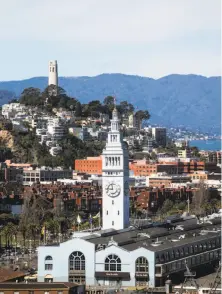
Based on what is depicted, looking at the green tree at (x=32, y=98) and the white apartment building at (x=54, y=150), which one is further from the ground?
the green tree at (x=32, y=98)

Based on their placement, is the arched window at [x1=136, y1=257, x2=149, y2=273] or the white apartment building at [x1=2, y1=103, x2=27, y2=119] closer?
the arched window at [x1=136, y1=257, x2=149, y2=273]

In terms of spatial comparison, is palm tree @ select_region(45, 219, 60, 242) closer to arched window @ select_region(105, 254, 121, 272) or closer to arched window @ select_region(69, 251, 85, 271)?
arched window @ select_region(69, 251, 85, 271)

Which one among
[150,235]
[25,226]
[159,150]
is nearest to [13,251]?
[25,226]

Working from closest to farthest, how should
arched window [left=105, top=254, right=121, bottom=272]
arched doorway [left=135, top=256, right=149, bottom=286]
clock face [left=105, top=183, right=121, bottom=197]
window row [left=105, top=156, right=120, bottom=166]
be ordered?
→ arched doorway [left=135, top=256, right=149, bottom=286]
arched window [left=105, top=254, right=121, bottom=272]
clock face [left=105, top=183, right=121, bottom=197]
window row [left=105, top=156, right=120, bottom=166]

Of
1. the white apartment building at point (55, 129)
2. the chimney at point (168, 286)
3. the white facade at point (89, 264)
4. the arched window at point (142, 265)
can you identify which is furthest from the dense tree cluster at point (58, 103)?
the chimney at point (168, 286)

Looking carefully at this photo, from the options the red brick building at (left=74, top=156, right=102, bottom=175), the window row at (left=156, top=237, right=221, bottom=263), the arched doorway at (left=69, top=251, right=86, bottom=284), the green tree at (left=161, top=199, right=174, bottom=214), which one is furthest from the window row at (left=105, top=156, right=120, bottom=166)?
the red brick building at (left=74, top=156, right=102, bottom=175)

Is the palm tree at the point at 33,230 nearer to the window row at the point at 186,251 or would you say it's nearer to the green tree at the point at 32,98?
the window row at the point at 186,251

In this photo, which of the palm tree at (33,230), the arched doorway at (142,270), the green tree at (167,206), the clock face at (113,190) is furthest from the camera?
the green tree at (167,206)
